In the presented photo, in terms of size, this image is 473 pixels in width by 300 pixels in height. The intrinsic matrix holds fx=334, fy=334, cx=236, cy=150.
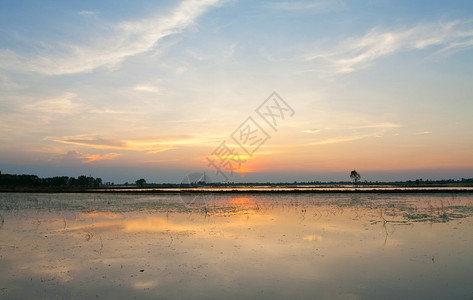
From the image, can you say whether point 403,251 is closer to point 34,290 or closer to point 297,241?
point 297,241

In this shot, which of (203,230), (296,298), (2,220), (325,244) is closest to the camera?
(296,298)

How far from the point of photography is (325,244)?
1241 centimetres

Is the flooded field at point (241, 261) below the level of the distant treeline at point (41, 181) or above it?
below

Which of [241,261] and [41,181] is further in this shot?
[41,181]

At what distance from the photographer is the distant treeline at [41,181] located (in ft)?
383

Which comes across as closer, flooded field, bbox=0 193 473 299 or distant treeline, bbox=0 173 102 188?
flooded field, bbox=0 193 473 299

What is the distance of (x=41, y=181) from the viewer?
12494cm

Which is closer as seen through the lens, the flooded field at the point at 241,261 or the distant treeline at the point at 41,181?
the flooded field at the point at 241,261

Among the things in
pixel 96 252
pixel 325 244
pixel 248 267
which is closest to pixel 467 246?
pixel 325 244

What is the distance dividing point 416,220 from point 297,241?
344 inches

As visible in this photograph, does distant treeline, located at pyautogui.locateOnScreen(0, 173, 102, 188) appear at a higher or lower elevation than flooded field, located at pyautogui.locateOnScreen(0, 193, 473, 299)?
higher

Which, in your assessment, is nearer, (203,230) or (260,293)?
(260,293)

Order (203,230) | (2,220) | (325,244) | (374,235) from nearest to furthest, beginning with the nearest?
(325,244) → (374,235) → (203,230) → (2,220)

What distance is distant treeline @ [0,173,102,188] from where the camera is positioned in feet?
383
